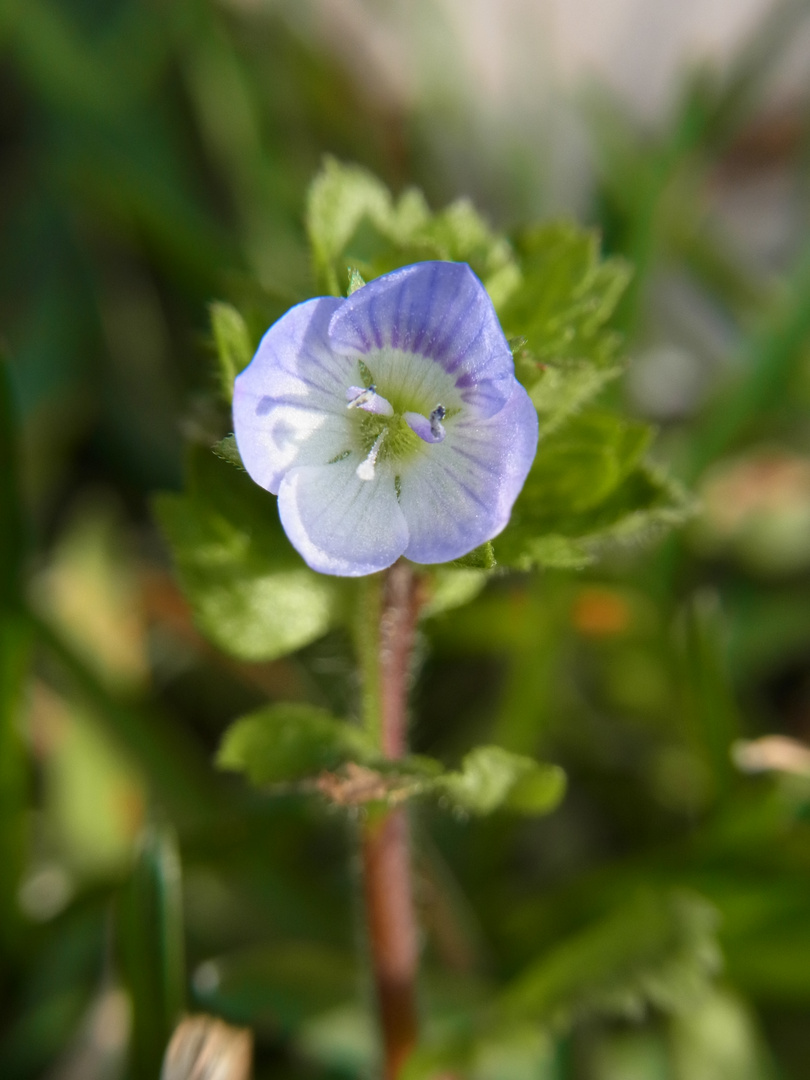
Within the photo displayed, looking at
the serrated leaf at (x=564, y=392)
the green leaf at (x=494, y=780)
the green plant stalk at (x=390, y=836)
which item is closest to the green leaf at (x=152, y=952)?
the green plant stalk at (x=390, y=836)

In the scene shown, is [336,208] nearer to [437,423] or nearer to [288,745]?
[437,423]

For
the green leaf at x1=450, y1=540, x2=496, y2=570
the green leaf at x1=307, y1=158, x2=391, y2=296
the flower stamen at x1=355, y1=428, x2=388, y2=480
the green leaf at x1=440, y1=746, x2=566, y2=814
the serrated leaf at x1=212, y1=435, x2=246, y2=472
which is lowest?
the green leaf at x1=440, y1=746, x2=566, y2=814

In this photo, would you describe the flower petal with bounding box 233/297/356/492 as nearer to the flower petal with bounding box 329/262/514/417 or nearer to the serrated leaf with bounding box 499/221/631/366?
the flower petal with bounding box 329/262/514/417

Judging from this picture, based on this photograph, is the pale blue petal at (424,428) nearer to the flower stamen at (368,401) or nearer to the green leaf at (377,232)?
the flower stamen at (368,401)

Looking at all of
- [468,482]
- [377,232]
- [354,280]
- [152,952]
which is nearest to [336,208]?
[377,232]

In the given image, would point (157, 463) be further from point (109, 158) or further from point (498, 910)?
point (498, 910)

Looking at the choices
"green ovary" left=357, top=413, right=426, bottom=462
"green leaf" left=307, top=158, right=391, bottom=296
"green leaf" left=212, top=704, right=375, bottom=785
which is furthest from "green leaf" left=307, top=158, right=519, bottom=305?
"green leaf" left=212, top=704, right=375, bottom=785
